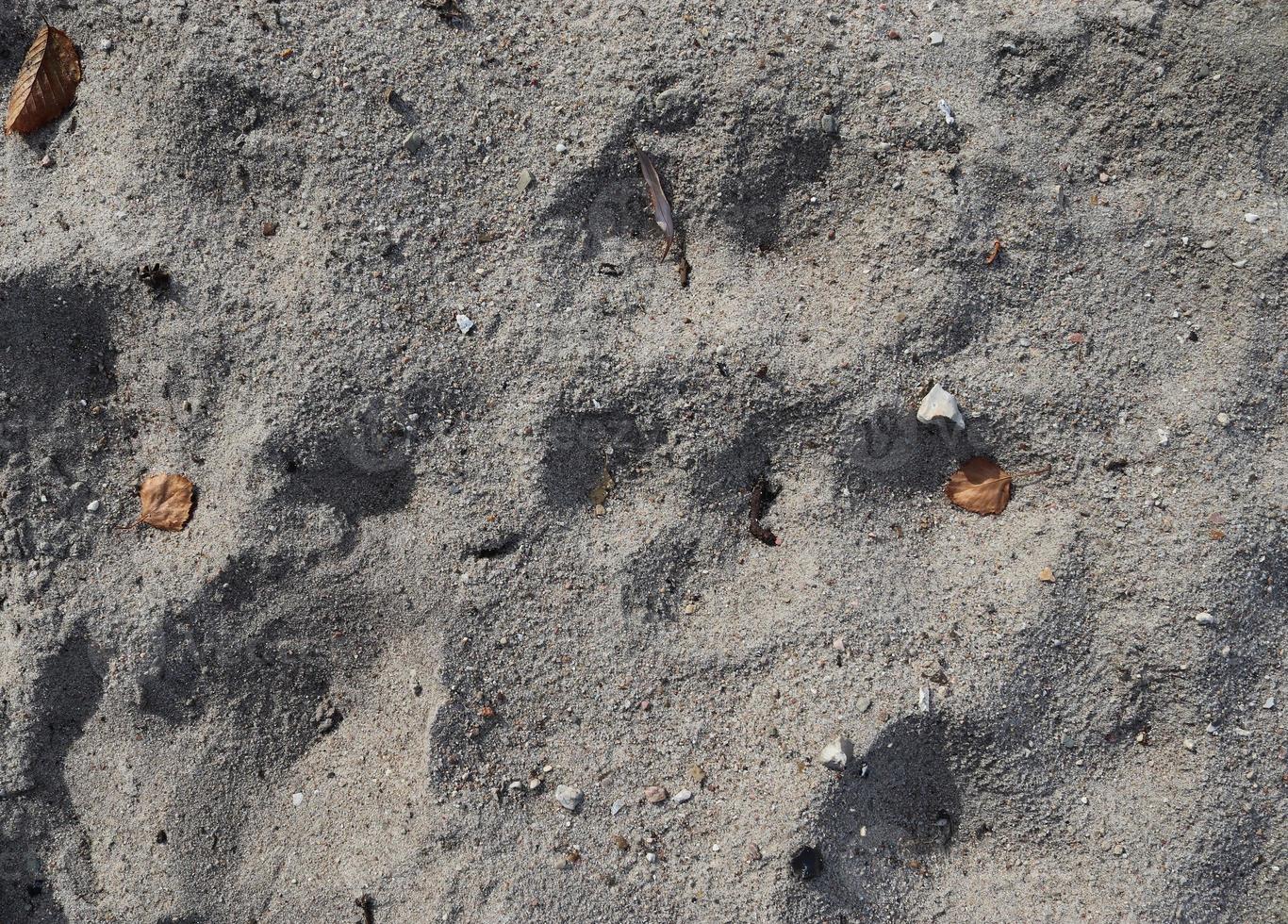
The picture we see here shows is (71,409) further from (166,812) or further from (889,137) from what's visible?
(889,137)

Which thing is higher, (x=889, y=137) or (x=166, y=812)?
(x=889, y=137)

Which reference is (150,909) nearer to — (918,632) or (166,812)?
(166,812)

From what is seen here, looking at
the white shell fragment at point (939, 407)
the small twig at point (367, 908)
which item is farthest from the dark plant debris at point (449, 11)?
the small twig at point (367, 908)

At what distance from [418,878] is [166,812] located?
0.57 meters

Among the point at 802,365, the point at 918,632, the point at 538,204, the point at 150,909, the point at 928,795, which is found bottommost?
the point at 928,795

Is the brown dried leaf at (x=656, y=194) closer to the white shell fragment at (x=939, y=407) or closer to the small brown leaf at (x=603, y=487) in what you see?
the small brown leaf at (x=603, y=487)

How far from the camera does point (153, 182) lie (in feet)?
6.12

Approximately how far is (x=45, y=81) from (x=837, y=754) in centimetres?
227

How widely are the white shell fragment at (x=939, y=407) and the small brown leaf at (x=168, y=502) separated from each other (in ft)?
5.26

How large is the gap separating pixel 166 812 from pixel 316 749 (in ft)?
1.09

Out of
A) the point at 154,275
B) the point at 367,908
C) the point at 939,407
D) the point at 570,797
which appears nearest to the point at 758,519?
the point at 939,407

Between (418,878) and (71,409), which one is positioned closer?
(418,878)

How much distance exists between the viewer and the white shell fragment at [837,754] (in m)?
1.75

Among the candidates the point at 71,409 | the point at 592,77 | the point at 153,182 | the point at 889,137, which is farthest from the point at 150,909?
the point at 889,137
